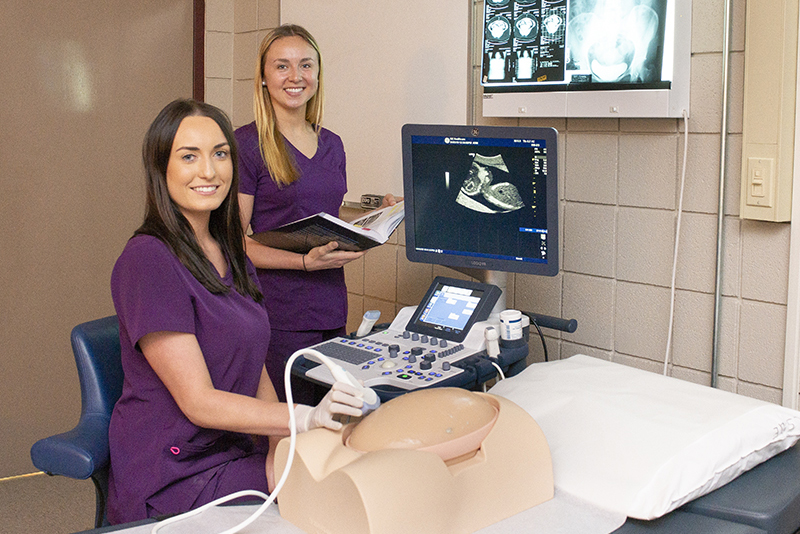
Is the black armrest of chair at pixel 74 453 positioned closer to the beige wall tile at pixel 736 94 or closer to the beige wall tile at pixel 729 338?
the beige wall tile at pixel 729 338

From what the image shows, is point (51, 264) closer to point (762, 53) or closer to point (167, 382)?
point (167, 382)

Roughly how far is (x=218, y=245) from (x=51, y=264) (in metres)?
1.82

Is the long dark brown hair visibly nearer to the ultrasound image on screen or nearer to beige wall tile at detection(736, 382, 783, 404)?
the ultrasound image on screen

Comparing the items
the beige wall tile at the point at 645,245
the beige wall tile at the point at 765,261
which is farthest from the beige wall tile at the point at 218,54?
the beige wall tile at the point at 765,261

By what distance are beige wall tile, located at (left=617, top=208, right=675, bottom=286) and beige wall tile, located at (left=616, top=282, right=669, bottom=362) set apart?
0.03 metres

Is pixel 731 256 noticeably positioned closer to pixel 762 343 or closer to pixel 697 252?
pixel 697 252

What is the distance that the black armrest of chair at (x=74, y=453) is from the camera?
1.52 meters

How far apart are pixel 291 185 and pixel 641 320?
1013 mm

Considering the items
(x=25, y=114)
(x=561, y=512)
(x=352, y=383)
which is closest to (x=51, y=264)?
(x=25, y=114)

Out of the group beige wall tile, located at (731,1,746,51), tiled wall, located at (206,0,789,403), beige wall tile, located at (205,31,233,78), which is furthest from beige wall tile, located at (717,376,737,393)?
beige wall tile, located at (205,31,233,78)

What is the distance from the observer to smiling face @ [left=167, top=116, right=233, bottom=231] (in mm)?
1553

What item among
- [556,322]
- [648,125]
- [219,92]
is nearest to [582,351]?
[556,322]

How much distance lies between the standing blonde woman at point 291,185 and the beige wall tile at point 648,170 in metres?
0.74

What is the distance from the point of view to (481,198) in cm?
193
